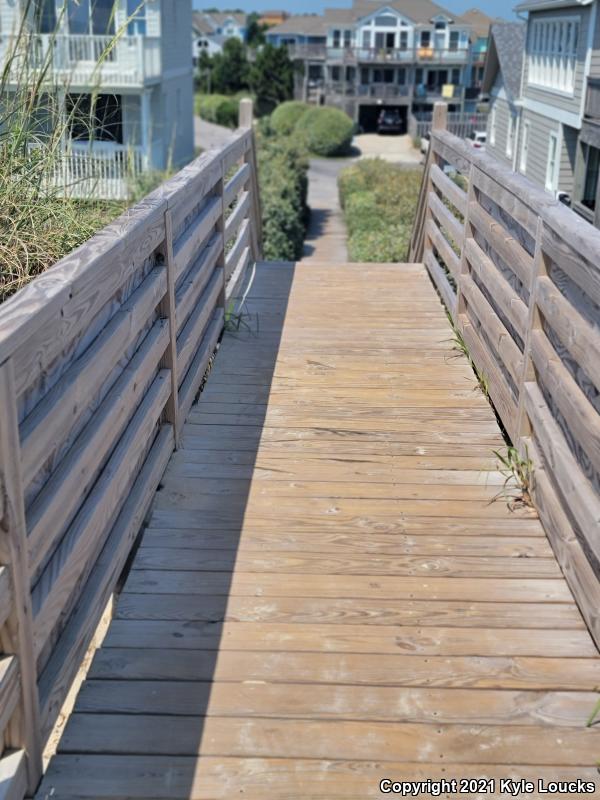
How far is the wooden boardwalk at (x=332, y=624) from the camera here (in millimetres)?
2502

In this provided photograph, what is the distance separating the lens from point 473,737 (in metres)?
2.58

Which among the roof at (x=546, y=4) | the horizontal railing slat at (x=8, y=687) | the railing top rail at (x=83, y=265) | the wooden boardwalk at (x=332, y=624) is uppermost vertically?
the roof at (x=546, y=4)

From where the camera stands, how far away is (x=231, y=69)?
69125mm

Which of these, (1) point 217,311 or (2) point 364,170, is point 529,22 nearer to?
(2) point 364,170

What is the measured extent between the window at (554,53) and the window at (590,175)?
5.40ft

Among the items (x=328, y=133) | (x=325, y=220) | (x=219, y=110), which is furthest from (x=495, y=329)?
(x=219, y=110)

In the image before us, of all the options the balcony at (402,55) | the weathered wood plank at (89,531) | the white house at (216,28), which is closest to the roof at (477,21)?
the balcony at (402,55)

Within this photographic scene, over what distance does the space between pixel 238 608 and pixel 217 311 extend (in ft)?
9.94

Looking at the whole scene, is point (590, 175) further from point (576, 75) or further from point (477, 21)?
point (477, 21)

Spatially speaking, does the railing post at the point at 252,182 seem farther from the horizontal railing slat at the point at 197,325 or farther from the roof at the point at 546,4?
the roof at the point at 546,4

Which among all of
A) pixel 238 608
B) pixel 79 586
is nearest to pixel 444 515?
pixel 238 608

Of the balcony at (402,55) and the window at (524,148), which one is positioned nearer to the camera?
the window at (524,148)

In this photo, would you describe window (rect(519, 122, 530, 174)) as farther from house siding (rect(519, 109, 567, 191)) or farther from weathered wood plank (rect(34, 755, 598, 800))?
weathered wood plank (rect(34, 755, 598, 800))

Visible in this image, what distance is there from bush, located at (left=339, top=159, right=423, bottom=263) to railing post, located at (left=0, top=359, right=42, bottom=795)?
38.4 ft
